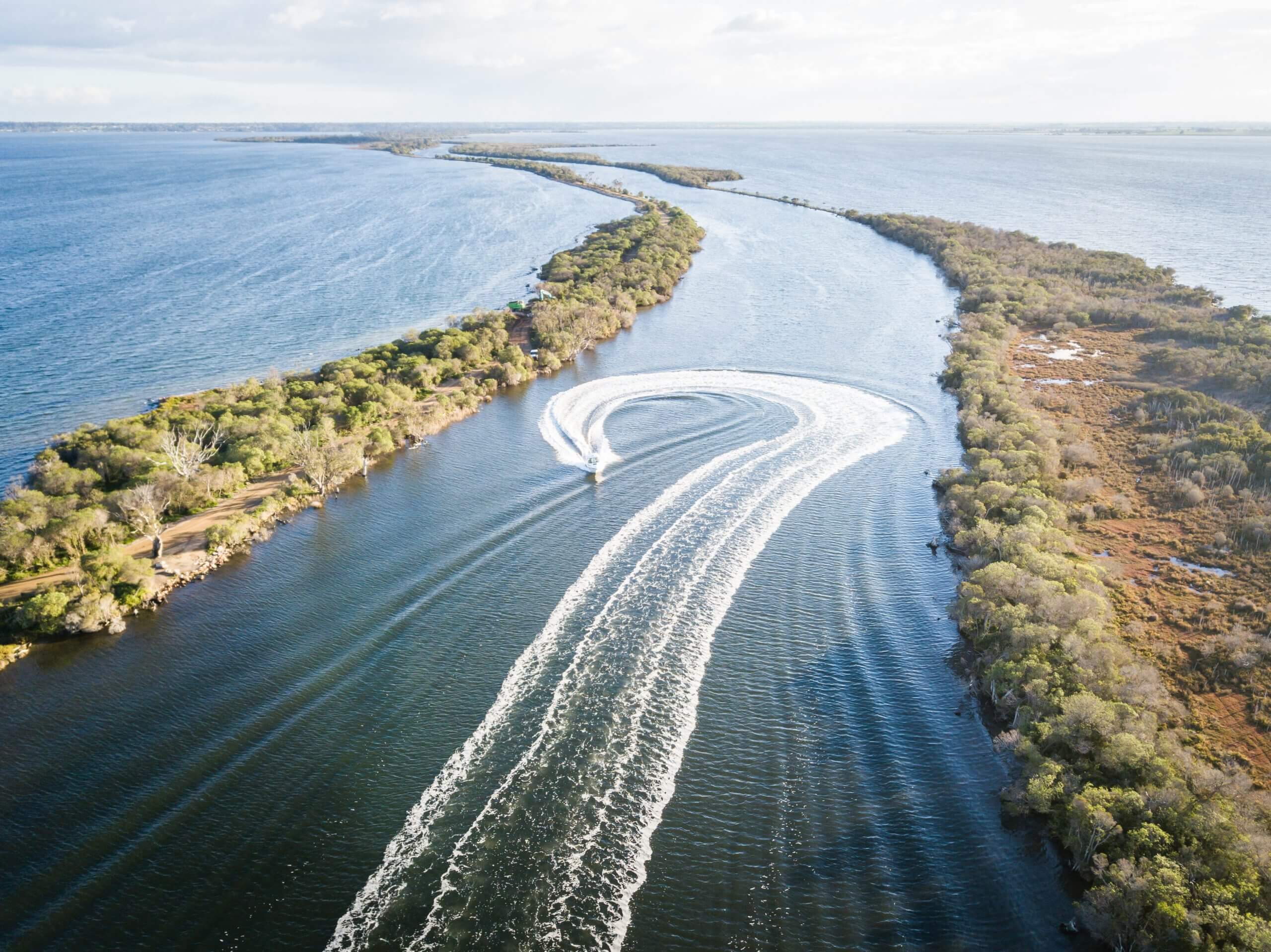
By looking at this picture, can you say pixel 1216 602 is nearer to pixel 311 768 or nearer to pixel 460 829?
pixel 460 829

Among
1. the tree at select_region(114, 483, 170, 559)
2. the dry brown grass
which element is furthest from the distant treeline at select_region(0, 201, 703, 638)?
the dry brown grass

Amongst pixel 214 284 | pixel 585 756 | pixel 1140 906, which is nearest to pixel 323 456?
pixel 585 756

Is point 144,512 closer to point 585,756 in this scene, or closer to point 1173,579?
point 585,756

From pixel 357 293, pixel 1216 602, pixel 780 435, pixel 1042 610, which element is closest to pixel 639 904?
pixel 1042 610

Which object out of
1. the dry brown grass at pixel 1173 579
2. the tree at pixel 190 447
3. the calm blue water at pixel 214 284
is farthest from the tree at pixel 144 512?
the dry brown grass at pixel 1173 579

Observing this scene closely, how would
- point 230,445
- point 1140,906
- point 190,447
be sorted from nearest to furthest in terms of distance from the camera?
point 1140,906
point 190,447
point 230,445

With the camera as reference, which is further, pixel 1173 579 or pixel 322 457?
pixel 322 457

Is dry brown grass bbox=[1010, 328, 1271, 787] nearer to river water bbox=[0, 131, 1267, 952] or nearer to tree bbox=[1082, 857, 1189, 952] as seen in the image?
tree bbox=[1082, 857, 1189, 952]
